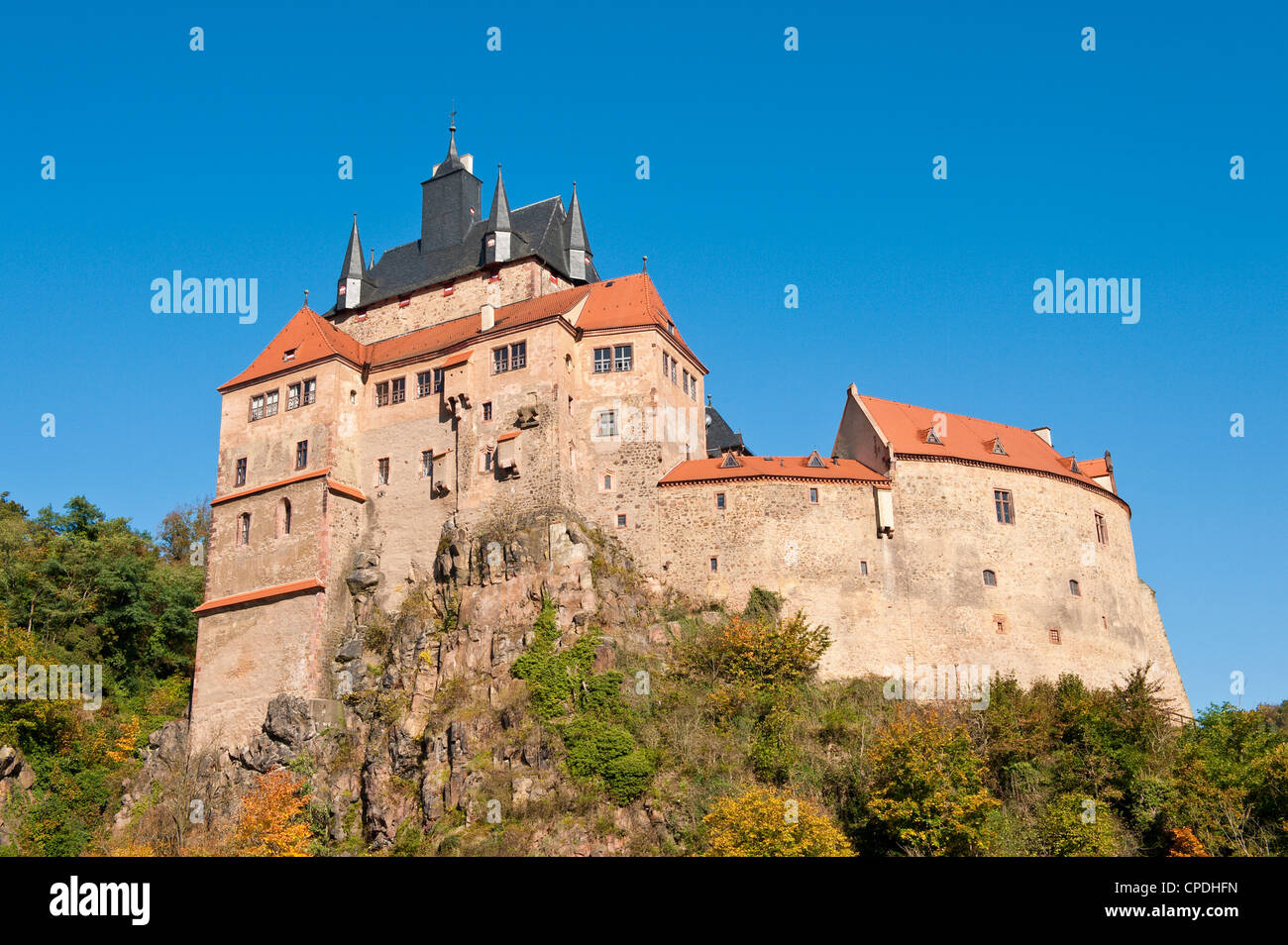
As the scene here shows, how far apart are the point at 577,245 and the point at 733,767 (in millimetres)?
28248

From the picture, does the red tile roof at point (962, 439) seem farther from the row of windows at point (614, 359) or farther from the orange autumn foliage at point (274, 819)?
the orange autumn foliage at point (274, 819)

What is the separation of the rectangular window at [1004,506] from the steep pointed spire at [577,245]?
21273 millimetres

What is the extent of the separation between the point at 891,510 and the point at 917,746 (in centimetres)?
1404

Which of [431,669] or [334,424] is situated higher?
[334,424]

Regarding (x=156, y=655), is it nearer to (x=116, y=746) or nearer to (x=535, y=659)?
(x=116, y=746)

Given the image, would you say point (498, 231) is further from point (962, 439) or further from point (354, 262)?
point (962, 439)

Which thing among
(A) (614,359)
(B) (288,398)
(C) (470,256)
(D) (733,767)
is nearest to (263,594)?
(B) (288,398)

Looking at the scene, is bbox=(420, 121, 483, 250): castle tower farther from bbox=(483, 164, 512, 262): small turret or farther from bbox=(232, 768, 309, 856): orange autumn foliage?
bbox=(232, 768, 309, 856): orange autumn foliage

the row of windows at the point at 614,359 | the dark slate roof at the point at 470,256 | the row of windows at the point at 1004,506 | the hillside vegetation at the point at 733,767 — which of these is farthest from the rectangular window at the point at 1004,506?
the dark slate roof at the point at 470,256

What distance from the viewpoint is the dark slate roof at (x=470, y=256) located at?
59031 mm

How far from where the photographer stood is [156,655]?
5797cm

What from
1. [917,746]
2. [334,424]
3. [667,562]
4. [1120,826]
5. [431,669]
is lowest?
[1120,826]

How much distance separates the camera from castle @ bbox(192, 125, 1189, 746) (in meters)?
50.4
